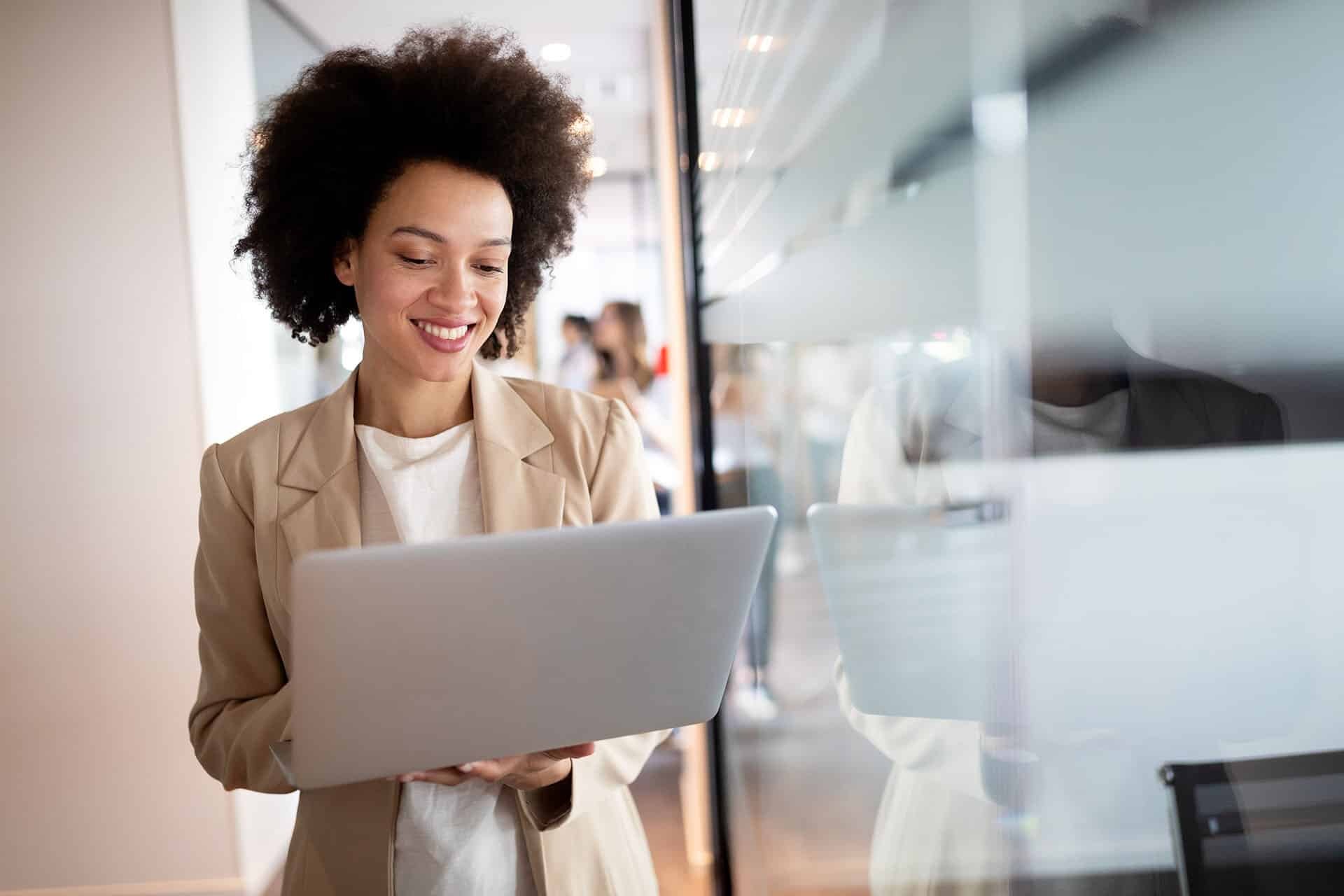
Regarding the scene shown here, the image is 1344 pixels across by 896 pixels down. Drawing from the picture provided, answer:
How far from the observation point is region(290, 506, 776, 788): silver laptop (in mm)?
733

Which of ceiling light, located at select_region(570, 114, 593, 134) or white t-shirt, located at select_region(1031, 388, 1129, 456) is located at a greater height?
ceiling light, located at select_region(570, 114, 593, 134)

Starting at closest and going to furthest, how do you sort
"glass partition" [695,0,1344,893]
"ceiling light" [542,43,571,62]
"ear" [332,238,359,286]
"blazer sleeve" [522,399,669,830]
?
"glass partition" [695,0,1344,893], "blazer sleeve" [522,399,669,830], "ear" [332,238,359,286], "ceiling light" [542,43,571,62]

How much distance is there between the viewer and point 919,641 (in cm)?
90

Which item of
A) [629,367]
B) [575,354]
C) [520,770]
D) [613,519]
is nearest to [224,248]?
[629,367]

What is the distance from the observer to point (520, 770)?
104 cm

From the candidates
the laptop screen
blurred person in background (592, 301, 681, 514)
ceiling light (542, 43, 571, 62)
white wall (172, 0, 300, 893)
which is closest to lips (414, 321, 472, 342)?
the laptop screen

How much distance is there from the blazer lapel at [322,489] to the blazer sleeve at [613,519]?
29cm

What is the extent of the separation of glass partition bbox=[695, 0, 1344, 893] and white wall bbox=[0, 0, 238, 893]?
8.32 feet

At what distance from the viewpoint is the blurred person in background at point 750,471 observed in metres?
1.93

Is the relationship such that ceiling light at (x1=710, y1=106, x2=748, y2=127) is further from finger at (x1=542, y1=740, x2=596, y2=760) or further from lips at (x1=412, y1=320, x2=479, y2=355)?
finger at (x1=542, y1=740, x2=596, y2=760)

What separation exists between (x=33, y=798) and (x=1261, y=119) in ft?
12.5

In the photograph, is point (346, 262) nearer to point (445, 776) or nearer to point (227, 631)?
point (227, 631)

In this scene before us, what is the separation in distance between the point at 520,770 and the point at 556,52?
15.0ft

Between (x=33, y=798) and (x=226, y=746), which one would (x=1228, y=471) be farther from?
(x=33, y=798)
